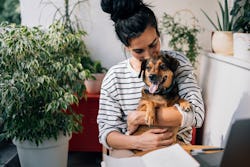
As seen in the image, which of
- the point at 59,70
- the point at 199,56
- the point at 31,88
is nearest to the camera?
the point at 31,88

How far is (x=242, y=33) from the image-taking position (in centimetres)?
148

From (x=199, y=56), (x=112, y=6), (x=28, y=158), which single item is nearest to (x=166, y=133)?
(x=112, y=6)

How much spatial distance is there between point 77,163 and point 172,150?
70.6 inches

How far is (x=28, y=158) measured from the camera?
1.99 m

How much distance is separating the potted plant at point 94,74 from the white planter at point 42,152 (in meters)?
0.52

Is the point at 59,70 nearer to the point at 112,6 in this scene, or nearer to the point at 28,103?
the point at 28,103

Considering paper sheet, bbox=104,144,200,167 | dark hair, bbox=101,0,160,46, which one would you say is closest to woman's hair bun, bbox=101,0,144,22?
dark hair, bbox=101,0,160,46

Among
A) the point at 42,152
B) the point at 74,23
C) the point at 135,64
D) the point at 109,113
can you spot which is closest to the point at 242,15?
the point at 135,64

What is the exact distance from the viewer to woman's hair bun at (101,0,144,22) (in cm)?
116

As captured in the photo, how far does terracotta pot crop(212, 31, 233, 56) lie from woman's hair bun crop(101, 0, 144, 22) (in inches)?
34.4

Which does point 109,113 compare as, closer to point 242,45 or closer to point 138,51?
point 138,51

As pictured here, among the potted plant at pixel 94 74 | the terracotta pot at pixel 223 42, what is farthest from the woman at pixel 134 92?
the potted plant at pixel 94 74

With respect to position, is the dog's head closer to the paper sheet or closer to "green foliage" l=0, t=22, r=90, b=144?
the paper sheet

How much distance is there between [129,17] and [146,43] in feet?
0.49
